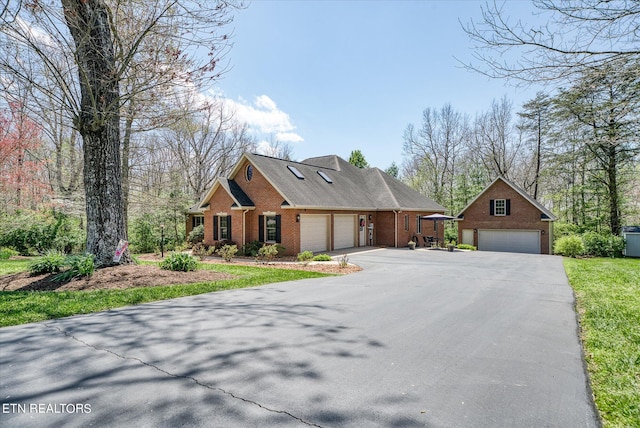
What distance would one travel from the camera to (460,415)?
9.87 feet

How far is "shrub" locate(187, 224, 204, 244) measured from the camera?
75.8ft

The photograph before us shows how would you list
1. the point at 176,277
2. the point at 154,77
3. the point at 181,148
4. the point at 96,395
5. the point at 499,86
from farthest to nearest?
the point at 181,148 < the point at 176,277 < the point at 154,77 < the point at 499,86 < the point at 96,395

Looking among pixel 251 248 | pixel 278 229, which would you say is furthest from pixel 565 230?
pixel 251 248

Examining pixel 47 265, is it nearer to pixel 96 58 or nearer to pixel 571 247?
pixel 96 58

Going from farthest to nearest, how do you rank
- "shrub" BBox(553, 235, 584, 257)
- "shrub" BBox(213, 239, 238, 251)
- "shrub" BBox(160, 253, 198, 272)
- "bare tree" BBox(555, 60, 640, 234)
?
1. "shrub" BBox(553, 235, 584, 257)
2. "shrub" BBox(213, 239, 238, 251)
3. "shrub" BBox(160, 253, 198, 272)
4. "bare tree" BBox(555, 60, 640, 234)

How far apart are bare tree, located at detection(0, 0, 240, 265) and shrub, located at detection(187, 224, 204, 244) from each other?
43.4 feet

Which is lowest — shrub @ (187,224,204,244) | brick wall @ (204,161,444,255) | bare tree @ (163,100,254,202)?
shrub @ (187,224,204,244)

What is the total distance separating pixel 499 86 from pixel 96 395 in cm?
690

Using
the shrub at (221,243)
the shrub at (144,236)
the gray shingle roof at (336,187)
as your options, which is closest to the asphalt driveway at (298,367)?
the gray shingle roof at (336,187)

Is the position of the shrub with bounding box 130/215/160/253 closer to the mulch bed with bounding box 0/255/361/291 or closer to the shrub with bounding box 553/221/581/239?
the mulch bed with bounding box 0/255/361/291

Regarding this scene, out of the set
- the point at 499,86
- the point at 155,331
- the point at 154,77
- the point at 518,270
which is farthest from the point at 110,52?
the point at 518,270

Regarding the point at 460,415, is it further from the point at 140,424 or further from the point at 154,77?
the point at 154,77

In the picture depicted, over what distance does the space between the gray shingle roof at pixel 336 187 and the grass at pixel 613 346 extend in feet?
41.0

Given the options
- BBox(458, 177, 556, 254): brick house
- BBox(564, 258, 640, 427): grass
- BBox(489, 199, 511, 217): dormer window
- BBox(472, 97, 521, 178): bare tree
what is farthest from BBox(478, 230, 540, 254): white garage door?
BBox(564, 258, 640, 427): grass
